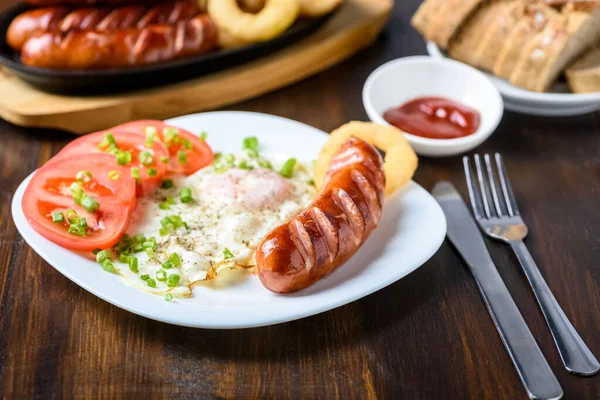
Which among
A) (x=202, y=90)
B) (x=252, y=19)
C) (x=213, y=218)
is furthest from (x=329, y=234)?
(x=252, y=19)

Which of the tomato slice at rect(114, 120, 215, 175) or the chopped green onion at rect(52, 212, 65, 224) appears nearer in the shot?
the chopped green onion at rect(52, 212, 65, 224)

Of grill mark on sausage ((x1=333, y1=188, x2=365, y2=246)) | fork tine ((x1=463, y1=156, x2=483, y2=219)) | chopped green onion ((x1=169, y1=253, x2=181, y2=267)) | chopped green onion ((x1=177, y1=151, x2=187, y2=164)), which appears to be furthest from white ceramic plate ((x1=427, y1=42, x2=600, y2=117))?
chopped green onion ((x1=169, y1=253, x2=181, y2=267))

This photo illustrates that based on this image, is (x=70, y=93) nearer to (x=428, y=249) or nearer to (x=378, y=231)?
(x=378, y=231)

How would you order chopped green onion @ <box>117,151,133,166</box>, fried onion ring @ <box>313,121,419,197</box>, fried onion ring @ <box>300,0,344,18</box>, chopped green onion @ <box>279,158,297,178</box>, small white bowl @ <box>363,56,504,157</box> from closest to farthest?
chopped green onion @ <box>117,151,133,166</box> < fried onion ring @ <box>313,121,419,197</box> < chopped green onion @ <box>279,158,297,178</box> < small white bowl @ <box>363,56,504,157</box> < fried onion ring @ <box>300,0,344,18</box>

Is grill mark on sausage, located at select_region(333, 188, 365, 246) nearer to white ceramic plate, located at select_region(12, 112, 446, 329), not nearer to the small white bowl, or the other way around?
white ceramic plate, located at select_region(12, 112, 446, 329)

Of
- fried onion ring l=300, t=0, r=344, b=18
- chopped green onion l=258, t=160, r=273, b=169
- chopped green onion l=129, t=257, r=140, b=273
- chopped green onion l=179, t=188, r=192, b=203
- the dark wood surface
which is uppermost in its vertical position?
fried onion ring l=300, t=0, r=344, b=18

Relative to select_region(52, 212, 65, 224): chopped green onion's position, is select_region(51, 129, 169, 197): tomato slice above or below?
below

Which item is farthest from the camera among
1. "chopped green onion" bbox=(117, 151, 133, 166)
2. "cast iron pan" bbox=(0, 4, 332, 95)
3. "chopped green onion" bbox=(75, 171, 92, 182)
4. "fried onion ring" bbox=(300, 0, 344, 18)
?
"fried onion ring" bbox=(300, 0, 344, 18)
